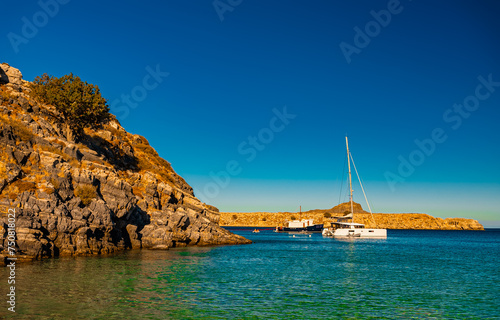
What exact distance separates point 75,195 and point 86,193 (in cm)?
137

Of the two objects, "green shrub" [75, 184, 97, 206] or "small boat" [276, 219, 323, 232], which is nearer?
"green shrub" [75, 184, 97, 206]

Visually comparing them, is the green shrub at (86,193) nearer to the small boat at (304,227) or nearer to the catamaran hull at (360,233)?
the catamaran hull at (360,233)

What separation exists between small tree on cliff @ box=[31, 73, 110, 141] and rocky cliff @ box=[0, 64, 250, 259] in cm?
200

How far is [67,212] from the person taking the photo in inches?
1804

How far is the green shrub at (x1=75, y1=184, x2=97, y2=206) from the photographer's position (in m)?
49.7

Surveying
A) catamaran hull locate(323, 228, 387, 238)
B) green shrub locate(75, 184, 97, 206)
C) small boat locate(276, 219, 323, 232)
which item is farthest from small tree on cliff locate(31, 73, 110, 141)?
small boat locate(276, 219, 323, 232)

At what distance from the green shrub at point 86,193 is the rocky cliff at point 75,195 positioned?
4.9 inches

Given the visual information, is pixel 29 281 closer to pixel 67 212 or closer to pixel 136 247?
pixel 67 212

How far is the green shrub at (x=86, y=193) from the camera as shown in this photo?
49656 millimetres

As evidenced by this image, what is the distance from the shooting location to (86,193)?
164 feet
